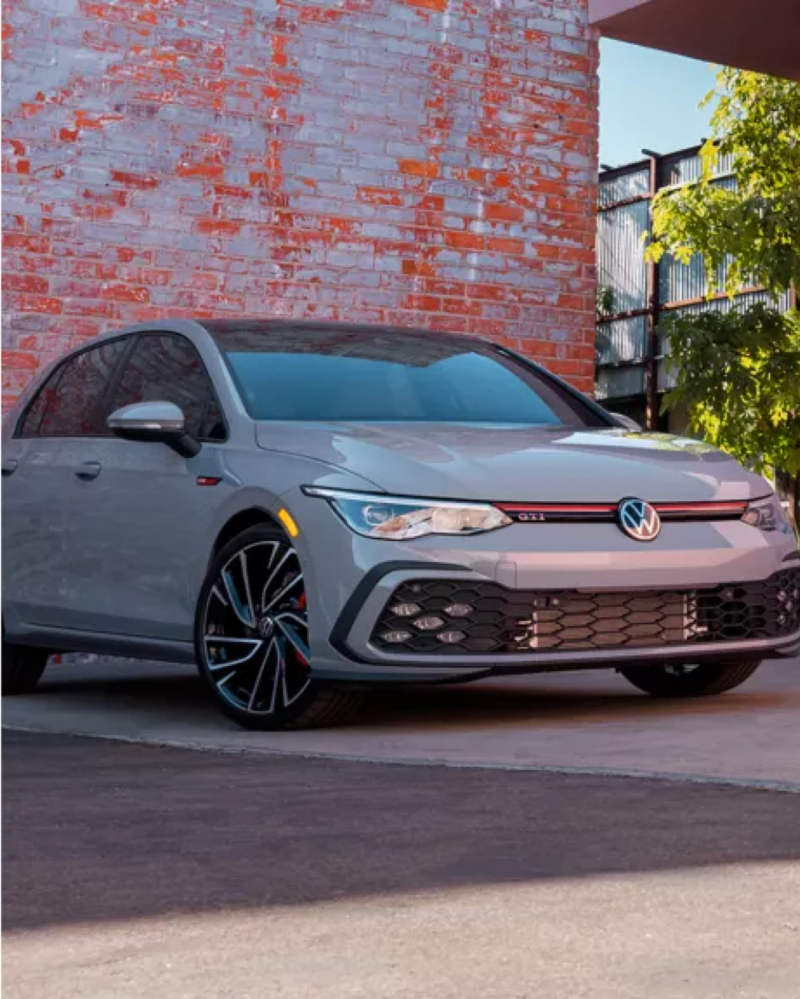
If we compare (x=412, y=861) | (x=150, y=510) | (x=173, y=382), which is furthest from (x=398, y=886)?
(x=173, y=382)

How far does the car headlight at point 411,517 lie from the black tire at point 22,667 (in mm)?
2440

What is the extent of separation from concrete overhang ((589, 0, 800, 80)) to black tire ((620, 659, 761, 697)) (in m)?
5.22

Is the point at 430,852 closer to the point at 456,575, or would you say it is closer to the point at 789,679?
the point at 456,575

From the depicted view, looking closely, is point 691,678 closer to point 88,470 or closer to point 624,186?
point 88,470

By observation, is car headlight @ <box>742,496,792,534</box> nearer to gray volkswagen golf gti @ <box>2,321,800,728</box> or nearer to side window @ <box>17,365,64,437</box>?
gray volkswagen golf gti @ <box>2,321,800,728</box>

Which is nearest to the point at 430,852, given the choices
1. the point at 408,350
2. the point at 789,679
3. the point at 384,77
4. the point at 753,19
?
the point at 408,350

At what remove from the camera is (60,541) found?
26.7 ft

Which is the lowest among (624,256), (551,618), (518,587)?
(551,618)

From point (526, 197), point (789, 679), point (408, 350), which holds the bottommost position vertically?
point (789, 679)

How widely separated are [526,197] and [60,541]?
187 inches

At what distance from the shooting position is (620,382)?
121 ft

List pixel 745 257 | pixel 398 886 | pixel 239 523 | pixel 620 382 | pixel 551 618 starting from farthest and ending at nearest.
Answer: pixel 620 382 < pixel 745 257 < pixel 239 523 < pixel 551 618 < pixel 398 886

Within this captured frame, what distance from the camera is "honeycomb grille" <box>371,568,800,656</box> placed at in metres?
6.64

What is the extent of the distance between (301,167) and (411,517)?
4.98m
